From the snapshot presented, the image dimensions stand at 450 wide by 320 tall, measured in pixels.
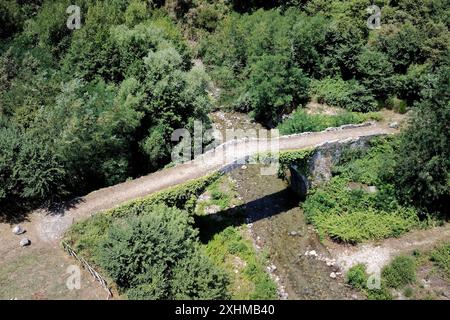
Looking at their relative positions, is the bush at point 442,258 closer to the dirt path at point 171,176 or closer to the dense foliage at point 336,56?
the dirt path at point 171,176

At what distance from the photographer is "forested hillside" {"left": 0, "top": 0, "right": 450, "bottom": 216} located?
113ft

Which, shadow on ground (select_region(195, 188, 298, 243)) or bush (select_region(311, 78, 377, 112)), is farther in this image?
bush (select_region(311, 78, 377, 112))

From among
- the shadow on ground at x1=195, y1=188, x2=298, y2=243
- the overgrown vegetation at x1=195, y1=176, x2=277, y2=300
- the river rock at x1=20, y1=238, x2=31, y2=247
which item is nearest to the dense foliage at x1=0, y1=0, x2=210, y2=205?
the river rock at x1=20, y1=238, x2=31, y2=247

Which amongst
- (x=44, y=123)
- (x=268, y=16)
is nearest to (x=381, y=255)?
(x=44, y=123)

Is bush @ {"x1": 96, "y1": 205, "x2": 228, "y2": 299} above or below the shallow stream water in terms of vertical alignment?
above

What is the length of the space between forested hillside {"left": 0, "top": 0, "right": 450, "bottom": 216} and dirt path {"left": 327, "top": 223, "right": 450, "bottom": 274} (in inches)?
111

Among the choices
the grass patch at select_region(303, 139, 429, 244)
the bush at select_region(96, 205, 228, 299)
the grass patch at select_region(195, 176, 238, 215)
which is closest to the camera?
the bush at select_region(96, 205, 228, 299)

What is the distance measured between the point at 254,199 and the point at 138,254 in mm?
15737

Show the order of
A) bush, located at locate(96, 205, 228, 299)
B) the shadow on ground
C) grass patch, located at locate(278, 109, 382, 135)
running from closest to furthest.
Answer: bush, located at locate(96, 205, 228, 299) → the shadow on ground → grass patch, located at locate(278, 109, 382, 135)

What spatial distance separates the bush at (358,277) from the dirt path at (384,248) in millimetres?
579

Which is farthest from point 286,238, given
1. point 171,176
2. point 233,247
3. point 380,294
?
point 171,176

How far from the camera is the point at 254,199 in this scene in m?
41.2

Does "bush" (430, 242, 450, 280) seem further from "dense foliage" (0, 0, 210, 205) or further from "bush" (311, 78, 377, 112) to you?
"dense foliage" (0, 0, 210, 205)
